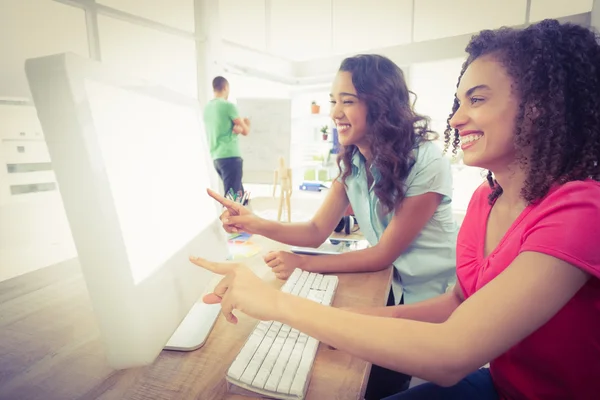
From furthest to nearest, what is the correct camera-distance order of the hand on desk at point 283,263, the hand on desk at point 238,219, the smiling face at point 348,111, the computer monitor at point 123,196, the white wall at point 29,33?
the white wall at point 29,33 → the smiling face at point 348,111 → the hand on desk at point 238,219 → the hand on desk at point 283,263 → the computer monitor at point 123,196

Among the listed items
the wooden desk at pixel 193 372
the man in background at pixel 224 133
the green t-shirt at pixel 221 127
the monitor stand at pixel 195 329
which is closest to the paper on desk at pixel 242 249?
the wooden desk at pixel 193 372

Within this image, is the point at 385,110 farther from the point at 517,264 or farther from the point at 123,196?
the point at 123,196

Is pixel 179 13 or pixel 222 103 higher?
pixel 179 13

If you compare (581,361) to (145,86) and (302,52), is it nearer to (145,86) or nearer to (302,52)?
(145,86)

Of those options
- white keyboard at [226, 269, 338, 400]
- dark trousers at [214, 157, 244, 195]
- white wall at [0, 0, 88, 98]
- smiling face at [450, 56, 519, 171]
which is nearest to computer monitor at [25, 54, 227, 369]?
white keyboard at [226, 269, 338, 400]

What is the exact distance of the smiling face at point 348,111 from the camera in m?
1.19

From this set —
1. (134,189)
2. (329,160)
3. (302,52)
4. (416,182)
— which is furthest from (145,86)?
(302,52)

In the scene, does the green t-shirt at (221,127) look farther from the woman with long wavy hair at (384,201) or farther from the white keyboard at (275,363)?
the white keyboard at (275,363)

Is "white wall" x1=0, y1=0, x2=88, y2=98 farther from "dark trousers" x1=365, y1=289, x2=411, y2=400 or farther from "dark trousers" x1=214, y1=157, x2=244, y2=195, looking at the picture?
"dark trousers" x1=365, y1=289, x2=411, y2=400

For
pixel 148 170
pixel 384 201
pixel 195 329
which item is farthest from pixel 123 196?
pixel 384 201

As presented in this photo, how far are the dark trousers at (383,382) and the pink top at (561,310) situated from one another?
483 mm

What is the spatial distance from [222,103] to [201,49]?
1208 millimetres

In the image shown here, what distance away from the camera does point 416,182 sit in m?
1.04

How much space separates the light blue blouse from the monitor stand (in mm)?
631
